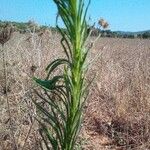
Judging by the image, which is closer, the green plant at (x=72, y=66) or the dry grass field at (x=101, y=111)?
the green plant at (x=72, y=66)

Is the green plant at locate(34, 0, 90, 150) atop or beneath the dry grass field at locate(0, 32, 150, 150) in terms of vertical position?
atop

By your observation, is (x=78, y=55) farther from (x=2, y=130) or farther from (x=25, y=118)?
(x=25, y=118)

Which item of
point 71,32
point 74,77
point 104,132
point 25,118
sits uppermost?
point 71,32

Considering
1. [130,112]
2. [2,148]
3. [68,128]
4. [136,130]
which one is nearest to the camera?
[68,128]

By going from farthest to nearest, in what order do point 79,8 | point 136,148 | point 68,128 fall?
point 136,148 → point 68,128 → point 79,8

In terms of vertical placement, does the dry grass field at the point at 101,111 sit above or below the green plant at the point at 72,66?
below

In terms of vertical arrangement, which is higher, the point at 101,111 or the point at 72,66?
the point at 72,66

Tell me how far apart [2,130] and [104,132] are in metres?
1.53

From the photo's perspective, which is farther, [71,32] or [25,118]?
[25,118]

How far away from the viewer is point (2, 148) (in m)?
4.33

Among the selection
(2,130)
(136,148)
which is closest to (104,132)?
(136,148)

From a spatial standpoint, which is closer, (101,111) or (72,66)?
(72,66)

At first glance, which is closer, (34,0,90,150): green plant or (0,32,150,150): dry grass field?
(34,0,90,150): green plant

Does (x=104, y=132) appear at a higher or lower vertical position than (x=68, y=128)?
lower
